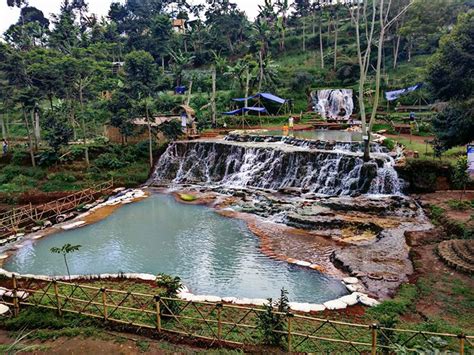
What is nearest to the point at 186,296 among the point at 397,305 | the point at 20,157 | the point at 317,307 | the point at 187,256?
the point at 317,307

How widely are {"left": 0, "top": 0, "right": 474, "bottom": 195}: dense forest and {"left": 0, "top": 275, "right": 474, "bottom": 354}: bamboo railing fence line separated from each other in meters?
9.84

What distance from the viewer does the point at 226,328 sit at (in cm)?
844

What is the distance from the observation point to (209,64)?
53688 mm

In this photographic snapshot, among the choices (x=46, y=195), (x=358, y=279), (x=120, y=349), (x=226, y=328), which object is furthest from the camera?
(x=46, y=195)

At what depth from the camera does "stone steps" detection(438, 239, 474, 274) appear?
36.9 feet

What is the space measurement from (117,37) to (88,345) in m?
54.0

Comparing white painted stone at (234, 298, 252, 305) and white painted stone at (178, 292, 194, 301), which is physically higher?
white painted stone at (178, 292, 194, 301)

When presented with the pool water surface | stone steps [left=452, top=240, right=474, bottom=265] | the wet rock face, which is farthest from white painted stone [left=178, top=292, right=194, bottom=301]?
the wet rock face

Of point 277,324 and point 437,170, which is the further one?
point 437,170

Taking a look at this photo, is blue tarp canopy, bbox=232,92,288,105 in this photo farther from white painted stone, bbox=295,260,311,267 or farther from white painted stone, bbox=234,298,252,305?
white painted stone, bbox=234,298,252,305

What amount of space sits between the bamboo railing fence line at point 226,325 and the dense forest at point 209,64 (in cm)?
984

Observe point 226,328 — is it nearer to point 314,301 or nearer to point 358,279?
point 314,301

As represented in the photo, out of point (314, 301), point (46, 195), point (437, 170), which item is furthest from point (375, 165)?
point (46, 195)

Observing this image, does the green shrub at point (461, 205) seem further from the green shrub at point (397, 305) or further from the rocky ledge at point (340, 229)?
the green shrub at point (397, 305)
